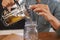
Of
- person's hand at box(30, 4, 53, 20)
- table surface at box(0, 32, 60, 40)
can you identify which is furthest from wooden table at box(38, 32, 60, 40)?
person's hand at box(30, 4, 53, 20)

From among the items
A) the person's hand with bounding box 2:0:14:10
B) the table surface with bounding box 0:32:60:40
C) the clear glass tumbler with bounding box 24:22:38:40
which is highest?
the person's hand with bounding box 2:0:14:10

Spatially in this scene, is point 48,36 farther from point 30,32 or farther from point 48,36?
point 30,32

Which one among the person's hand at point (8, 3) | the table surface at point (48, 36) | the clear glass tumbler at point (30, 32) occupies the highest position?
the person's hand at point (8, 3)

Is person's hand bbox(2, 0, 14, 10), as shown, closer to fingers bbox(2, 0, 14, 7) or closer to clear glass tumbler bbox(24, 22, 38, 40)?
fingers bbox(2, 0, 14, 7)

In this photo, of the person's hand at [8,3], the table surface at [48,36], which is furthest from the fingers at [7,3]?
the table surface at [48,36]

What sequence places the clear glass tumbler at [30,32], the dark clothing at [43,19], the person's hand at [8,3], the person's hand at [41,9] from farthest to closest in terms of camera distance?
the dark clothing at [43,19]
the person's hand at [8,3]
the person's hand at [41,9]
the clear glass tumbler at [30,32]

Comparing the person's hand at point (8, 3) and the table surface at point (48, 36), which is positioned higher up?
the person's hand at point (8, 3)

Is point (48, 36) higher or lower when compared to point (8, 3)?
lower

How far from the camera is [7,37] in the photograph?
1035mm

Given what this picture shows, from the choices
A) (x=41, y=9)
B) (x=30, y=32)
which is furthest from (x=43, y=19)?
(x=30, y=32)

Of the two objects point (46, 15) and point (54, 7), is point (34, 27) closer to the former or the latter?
point (46, 15)

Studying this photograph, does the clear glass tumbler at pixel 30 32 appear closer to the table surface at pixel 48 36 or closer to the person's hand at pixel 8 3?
the table surface at pixel 48 36

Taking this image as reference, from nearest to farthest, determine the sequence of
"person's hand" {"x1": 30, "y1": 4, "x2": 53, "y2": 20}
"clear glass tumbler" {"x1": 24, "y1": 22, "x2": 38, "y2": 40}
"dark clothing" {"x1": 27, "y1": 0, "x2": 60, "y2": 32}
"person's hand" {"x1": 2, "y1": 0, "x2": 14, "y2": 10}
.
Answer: "clear glass tumbler" {"x1": 24, "y1": 22, "x2": 38, "y2": 40} < "person's hand" {"x1": 30, "y1": 4, "x2": 53, "y2": 20} < "person's hand" {"x1": 2, "y1": 0, "x2": 14, "y2": 10} < "dark clothing" {"x1": 27, "y1": 0, "x2": 60, "y2": 32}

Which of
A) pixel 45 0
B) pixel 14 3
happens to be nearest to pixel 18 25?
pixel 14 3
